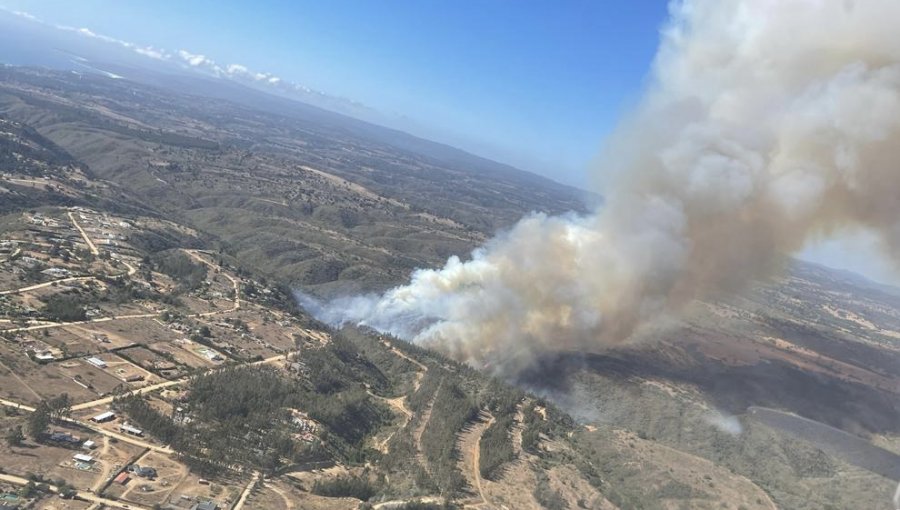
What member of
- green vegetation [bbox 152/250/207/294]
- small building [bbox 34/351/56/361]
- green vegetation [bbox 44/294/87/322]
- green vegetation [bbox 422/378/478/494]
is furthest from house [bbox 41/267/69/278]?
green vegetation [bbox 422/378/478/494]

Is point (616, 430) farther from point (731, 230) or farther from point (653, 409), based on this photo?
point (731, 230)

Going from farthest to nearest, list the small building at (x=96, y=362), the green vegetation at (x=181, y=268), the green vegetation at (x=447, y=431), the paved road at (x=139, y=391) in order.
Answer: the green vegetation at (x=181, y=268)
the small building at (x=96, y=362)
the green vegetation at (x=447, y=431)
the paved road at (x=139, y=391)

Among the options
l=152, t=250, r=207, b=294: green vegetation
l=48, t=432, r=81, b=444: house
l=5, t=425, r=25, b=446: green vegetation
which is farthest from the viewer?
l=152, t=250, r=207, b=294: green vegetation

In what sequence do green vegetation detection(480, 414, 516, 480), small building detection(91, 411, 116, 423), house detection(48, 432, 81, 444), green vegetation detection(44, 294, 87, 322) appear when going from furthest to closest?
1. green vegetation detection(44, 294, 87, 322)
2. green vegetation detection(480, 414, 516, 480)
3. small building detection(91, 411, 116, 423)
4. house detection(48, 432, 81, 444)

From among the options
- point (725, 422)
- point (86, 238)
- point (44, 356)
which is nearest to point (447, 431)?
point (725, 422)

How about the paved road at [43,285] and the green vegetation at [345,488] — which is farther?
the paved road at [43,285]

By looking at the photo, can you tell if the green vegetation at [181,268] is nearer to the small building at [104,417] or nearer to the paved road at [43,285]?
the paved road at [43,285]

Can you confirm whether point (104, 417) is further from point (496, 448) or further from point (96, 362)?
point (496, 448)

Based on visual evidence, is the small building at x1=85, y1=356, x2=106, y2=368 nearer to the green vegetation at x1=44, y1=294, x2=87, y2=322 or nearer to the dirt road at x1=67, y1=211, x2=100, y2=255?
the green vegetation at x1=44, y1=294, x2=87, y2=322

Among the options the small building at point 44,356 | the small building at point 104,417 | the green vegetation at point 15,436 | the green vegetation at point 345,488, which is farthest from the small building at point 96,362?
the green vegetation at point 345,488
